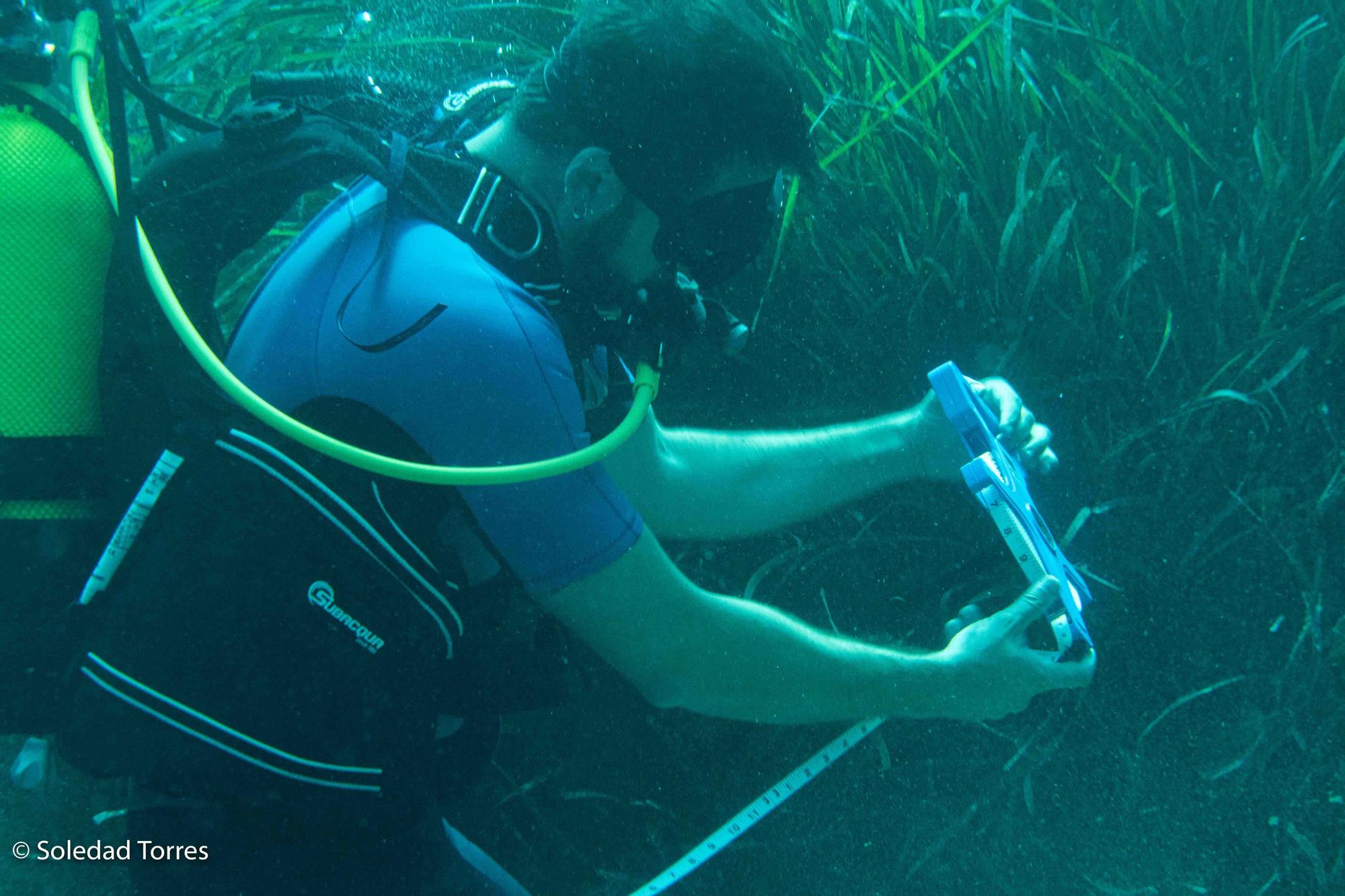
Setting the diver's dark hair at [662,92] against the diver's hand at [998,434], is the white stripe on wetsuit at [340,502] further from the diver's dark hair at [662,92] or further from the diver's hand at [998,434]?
the diver's hand at [998,434]

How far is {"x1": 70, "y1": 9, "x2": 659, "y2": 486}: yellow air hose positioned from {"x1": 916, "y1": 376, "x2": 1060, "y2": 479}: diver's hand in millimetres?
1043

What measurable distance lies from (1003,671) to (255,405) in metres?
1.44

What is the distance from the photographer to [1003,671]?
1.62 m

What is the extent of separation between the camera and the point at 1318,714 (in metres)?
1.76

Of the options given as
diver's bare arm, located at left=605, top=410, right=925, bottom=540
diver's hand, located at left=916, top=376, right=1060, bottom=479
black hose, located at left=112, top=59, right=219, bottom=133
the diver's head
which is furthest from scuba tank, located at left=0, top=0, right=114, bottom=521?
diver's hand, located at left=916, top=376, right=1060, bottom=479

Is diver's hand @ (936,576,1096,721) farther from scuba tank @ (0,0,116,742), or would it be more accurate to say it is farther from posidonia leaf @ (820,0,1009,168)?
scuba tank @ (0,0,116,742)

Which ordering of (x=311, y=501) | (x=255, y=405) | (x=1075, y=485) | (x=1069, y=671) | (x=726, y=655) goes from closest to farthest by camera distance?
(x=255, y=405) → (x=311, y=501) → (x=726, y=655) → (x=1069, y=671) → (x=1075, y=485)

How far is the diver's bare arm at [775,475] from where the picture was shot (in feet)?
6.70

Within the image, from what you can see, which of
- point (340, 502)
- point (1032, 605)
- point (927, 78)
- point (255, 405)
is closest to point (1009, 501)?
point (1032, 605)

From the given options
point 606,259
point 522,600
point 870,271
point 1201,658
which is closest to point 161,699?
point 522,600

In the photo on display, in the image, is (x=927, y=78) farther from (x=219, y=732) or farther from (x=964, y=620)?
(x=219, y=732)

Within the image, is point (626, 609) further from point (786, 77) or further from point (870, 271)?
point (870, 271)

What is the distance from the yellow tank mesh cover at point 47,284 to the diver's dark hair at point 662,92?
2.25 feet

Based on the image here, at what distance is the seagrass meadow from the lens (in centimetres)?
179
